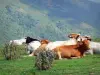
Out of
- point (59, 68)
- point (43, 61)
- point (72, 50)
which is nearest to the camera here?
point (43, 61)

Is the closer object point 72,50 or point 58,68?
point 58,68

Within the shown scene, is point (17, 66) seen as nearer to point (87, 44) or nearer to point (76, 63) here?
point (76, 63)

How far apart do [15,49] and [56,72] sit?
9605mm

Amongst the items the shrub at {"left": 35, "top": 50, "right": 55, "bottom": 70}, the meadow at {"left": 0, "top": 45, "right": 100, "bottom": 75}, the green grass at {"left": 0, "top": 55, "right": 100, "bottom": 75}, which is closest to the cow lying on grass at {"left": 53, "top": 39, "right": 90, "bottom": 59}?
the meadow at {"left": 0, "top": 45, "right": 100, "bottom": 75}

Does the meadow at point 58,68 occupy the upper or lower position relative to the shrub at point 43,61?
lower

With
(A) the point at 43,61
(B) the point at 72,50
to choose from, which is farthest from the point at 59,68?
(B) the point at 72,50

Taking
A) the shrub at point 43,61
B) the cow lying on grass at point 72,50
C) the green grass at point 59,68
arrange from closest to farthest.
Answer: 1. the green grass at point 59,68
2. the shrub at point 43,61
3. the cow lying on grass at point 72,50

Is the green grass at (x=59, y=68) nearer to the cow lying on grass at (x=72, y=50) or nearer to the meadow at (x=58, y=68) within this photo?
the meadow at (x=58, y=68)

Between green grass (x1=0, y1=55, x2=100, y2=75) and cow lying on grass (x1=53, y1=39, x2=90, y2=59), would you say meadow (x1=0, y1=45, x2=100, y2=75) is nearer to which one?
→ green grass (x1=0, y1=55, x2=100, y2=75)

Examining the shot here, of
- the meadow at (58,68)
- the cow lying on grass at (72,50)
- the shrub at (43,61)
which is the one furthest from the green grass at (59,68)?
the cow lying on grass at (72,50)

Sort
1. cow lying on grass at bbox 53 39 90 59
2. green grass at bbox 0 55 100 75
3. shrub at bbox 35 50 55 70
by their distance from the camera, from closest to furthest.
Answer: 1. green grass at bbox 0 55 100 75
2. shrub at bbox 35 50 55 70
3. cow lying on grass at bbox 53 39 90 59

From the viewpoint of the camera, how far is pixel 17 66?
100 ft

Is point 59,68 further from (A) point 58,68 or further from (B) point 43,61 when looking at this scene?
(B) point 43,61

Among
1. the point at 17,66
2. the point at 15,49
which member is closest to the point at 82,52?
the point at 15,49
